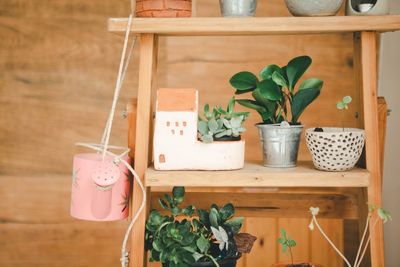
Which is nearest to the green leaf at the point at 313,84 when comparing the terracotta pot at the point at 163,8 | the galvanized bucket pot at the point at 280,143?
the galvanized bucket pot at the point at 280,143

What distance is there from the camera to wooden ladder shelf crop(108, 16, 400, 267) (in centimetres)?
135

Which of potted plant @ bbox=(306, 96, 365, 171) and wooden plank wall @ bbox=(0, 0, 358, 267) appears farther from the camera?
wooden plank wall @ bbox=(0, 0, 358, 267)

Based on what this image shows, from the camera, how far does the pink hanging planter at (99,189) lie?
1360 millimetres

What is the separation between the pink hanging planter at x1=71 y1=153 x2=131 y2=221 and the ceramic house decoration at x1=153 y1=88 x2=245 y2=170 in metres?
0.11

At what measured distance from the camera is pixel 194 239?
1.41 m

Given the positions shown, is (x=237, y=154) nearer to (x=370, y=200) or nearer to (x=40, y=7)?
(x=370, y=200)

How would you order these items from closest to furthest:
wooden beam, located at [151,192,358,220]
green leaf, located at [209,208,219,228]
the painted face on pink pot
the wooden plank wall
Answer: the painted face on pink pot < green leaf, located at [209,208,219,228] < wooden beam, located at [151,192,358,220] < the wooden plank wall

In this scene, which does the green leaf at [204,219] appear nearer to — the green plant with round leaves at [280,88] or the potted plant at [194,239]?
the potted plant at [194,239]

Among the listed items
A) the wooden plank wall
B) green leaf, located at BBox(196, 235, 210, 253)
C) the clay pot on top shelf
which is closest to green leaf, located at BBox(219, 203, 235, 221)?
green leaf, located at BBox(196, 235, 210, 253)

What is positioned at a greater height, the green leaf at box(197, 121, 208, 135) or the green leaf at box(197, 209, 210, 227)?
the green leaf at box(197, 121, 208, 135)

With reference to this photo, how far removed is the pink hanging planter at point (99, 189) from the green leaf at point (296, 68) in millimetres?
499

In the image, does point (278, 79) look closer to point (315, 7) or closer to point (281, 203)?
point (315, 7)

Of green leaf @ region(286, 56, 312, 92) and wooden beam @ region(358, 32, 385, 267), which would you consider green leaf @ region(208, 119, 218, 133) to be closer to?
green leaf @ region(286, 56, 312, 92)

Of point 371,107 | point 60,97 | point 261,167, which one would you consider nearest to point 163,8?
point 261,167
